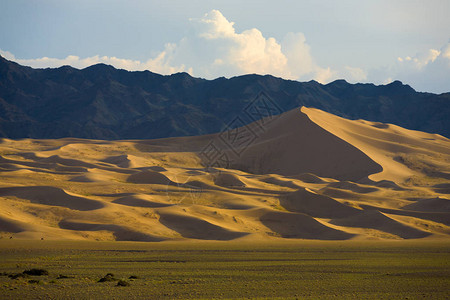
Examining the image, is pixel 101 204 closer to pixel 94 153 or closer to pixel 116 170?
pixel 116 170

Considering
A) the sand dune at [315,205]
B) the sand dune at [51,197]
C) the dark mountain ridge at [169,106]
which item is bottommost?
the sand dune at [51,197]

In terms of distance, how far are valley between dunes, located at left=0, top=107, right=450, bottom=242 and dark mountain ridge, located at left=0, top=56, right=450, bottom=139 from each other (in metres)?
70.4

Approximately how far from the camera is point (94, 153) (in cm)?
7312

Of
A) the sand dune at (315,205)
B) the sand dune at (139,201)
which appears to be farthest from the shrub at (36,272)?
the sand dune at (315,205)

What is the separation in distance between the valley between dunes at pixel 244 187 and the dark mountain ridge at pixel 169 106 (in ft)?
231

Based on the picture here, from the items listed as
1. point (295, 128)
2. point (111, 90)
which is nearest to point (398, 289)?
point (295, 128)

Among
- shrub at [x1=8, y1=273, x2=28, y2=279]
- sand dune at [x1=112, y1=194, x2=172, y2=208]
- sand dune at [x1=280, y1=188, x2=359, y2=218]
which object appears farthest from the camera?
sand dune at [x1=280, y1=188, x2=359, y2=218]

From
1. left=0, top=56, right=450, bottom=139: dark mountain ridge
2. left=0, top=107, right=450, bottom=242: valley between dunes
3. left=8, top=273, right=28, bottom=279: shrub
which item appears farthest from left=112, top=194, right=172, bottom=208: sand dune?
left=0, top=56, right=450, bottom=139: dark mountain ridge

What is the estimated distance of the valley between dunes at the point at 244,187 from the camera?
29906 mm

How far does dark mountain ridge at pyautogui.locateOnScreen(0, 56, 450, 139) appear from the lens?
154625mm

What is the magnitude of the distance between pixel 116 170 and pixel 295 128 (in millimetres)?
28929

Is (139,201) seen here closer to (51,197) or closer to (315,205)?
(51,197)

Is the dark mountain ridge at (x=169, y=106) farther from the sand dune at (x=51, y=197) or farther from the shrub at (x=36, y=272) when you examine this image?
the shrub at (x=36, y=272)

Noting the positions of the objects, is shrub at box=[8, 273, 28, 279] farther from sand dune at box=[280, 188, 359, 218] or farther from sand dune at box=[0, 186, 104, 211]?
sand dune at box=[280, 188, 359, 218]
